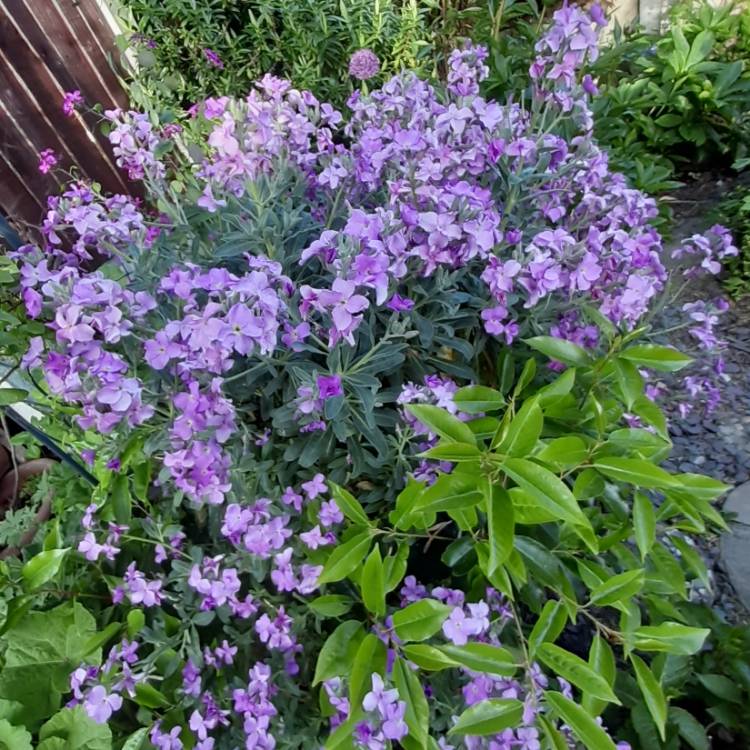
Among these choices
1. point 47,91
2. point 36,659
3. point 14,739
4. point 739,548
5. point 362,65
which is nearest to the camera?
point 14,739

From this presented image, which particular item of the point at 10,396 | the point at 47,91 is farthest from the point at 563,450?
the point at 47,91

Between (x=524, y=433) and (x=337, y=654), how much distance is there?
0.44 meters

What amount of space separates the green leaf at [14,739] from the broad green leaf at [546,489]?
3.50 feet

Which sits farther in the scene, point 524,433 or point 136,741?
point 136,741

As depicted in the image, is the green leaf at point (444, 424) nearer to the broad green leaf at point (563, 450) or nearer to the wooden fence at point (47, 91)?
the broad green leaf at point (563, 450)

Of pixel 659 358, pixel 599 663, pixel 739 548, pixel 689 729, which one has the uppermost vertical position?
pixel 659 358

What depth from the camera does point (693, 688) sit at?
4.85ft

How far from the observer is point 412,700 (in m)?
0.89

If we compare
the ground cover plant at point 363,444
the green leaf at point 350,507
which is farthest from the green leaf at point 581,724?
the green leaf at point 350,507

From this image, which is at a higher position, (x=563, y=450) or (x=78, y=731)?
(x=563, y=450)

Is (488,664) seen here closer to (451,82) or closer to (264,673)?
(264,673)

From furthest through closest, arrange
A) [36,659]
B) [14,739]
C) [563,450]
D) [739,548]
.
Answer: [739,548]
[36,659]
[14,739]
[563,450]

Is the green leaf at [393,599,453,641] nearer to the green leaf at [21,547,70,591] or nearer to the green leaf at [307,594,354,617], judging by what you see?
the green leaf at [307,594,354,617]

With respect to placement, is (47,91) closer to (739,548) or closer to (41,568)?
(41,568)
